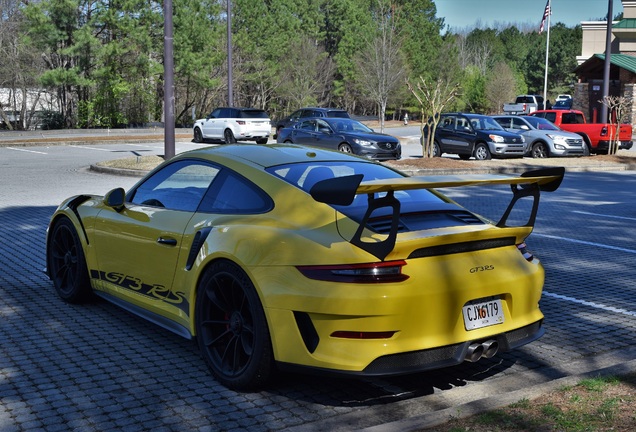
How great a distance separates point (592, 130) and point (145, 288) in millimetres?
27335

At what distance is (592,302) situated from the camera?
734 centimetres

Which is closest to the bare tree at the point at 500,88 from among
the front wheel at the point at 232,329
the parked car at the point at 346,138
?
the parked car at the point at 346,138

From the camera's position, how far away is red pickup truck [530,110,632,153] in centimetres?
2958

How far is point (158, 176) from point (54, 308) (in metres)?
1.63

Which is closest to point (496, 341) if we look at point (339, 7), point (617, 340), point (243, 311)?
point (243, 311)

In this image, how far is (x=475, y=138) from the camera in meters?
26.9

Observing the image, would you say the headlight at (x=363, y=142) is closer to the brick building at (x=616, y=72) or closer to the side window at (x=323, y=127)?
the side window at (x=323, y=127)

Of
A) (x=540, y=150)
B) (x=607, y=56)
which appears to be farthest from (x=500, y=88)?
(x=540, y=150)

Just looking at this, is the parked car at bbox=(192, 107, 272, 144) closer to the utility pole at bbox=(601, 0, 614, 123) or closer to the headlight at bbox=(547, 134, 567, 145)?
the headlight at bbox=(547, 134, 567, 145)

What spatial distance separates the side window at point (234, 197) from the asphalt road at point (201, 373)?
1.08 m

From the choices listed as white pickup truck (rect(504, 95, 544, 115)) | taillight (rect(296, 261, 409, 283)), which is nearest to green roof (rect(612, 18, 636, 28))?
white pickup truck (rect(504, 95, 544, 115))

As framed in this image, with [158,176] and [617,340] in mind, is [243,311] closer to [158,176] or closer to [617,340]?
[158,176]

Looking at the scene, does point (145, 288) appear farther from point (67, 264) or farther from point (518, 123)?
point (518, 123)

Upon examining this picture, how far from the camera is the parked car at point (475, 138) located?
26359 mm
